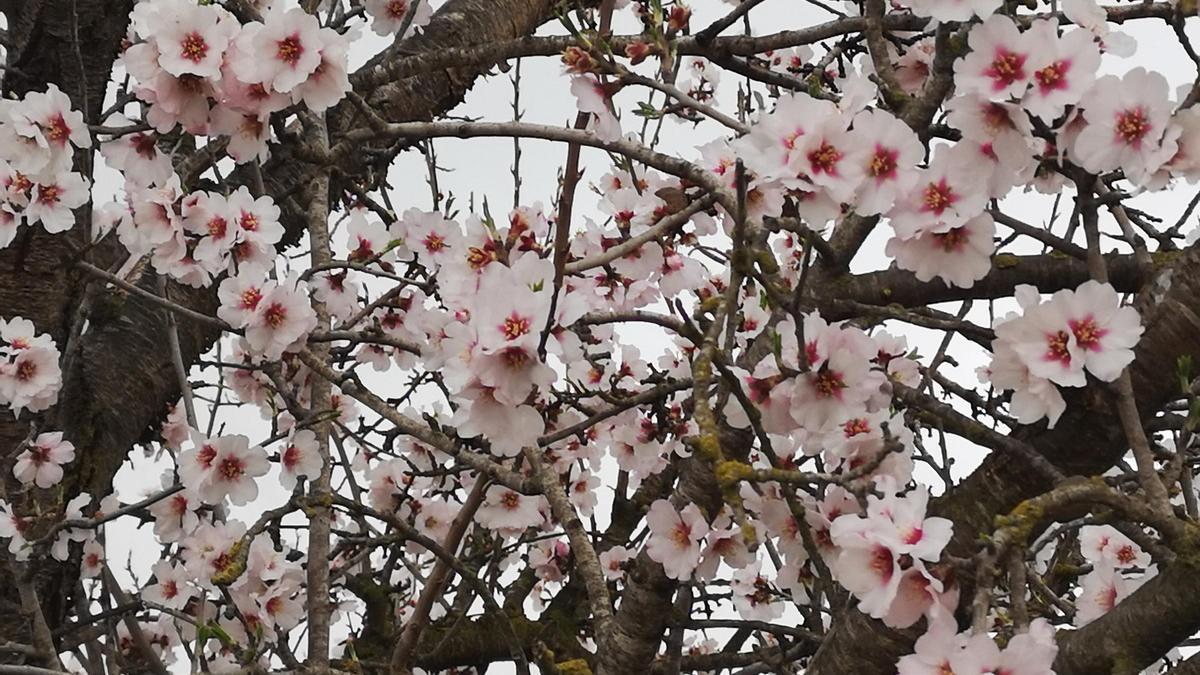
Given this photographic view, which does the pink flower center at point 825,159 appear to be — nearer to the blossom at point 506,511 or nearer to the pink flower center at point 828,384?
the pink flower center at point 828,384

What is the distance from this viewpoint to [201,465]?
2502 mm

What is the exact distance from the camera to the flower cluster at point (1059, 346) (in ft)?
4.45

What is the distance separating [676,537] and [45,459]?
178 cm

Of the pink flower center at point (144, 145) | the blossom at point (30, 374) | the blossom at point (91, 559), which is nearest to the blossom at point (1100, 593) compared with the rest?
the pink flower center at point (144, 145)

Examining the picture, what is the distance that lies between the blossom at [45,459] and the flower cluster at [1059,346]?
2.32 m

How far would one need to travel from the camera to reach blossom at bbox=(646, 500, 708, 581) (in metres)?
1.86

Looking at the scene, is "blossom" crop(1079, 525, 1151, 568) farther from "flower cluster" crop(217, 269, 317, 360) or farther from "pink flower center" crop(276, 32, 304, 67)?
"pink flower center" crop(276, 32, 304, 67)

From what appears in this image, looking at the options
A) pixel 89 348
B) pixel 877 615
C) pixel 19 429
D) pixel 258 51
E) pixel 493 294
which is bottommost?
pixel 877 615

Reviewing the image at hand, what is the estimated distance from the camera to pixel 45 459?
2.74 meters

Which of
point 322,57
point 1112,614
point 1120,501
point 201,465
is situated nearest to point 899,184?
point 1120,501

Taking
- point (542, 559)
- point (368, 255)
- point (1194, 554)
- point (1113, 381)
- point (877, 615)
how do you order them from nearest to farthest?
point (877, 615) < point (1194, 554) < point (1113, 381) < point (368, 255) < point (542, 559)

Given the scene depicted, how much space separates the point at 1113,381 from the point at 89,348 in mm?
2706

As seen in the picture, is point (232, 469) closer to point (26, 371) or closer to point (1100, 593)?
point (26, 371)

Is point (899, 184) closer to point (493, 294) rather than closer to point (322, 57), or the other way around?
point (493, 294)
